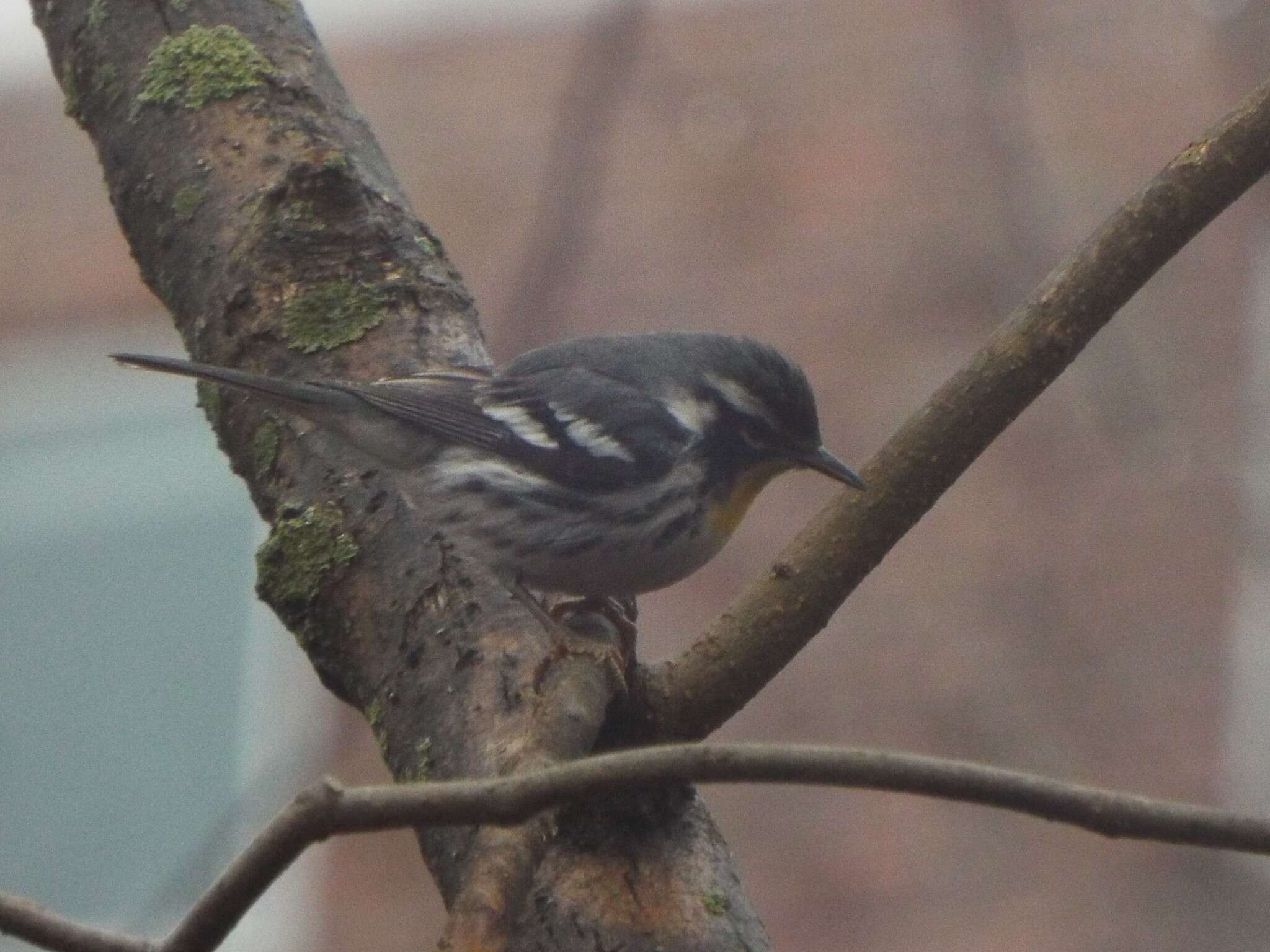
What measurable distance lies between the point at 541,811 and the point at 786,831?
7690 mm

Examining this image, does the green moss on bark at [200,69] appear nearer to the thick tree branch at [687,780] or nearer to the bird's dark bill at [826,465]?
the bird's dark bill at [826,465]

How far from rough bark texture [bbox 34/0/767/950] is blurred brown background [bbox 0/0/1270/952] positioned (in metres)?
4.23

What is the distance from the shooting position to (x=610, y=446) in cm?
433

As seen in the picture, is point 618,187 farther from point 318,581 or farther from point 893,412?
point 318,581

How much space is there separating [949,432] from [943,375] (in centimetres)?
765

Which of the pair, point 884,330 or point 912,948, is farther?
point 884,330

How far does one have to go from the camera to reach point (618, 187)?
455 inches

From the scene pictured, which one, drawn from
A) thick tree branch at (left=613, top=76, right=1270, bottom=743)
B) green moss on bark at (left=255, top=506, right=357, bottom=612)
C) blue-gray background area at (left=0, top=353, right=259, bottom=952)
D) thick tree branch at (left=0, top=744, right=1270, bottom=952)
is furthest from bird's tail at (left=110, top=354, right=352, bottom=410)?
blue-gray background area at (left=0, top=353, right=259, bottom=952)

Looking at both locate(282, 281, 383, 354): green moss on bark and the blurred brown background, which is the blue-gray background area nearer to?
the blurred brown background

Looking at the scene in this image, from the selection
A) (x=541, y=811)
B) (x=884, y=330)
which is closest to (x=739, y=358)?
(x=541, y=811)

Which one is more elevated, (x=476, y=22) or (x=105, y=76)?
(x=476, y=22)

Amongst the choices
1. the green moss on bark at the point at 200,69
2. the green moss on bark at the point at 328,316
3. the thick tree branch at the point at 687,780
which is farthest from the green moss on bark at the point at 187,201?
the thick tree branch at the point at 687,780

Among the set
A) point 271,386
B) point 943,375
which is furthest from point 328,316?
point 943,375

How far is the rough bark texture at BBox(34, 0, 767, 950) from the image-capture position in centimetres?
283
